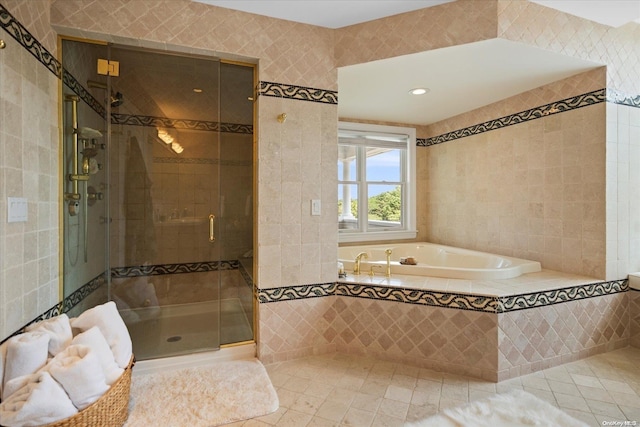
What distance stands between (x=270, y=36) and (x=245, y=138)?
0.77 meters

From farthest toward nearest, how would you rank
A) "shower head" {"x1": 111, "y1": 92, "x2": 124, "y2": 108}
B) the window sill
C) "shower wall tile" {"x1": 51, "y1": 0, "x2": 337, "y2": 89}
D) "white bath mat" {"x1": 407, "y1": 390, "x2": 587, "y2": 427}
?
the window sill, "shower head" {"x1": 111, "y1": 92, "x2": 124, "y2": 108}, "shower wall tile" {"x1": 51, "y1": 0, "x2": 337, "y2": 89}, "white bath mat" {"x1": 407, "y1": 390, "x2": 587, "y2": 427}

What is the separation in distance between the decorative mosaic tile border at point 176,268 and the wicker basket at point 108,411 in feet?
3.04

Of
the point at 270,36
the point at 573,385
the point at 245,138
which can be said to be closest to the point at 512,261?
the point at 573,385

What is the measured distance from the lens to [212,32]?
2232mm

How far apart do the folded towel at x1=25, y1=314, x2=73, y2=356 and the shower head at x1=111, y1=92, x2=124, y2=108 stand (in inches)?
58.9

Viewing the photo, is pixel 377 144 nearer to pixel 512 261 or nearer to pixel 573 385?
pixel 512 261

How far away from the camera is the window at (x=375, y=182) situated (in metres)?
3.89

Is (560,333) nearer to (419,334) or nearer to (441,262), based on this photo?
(419,334)

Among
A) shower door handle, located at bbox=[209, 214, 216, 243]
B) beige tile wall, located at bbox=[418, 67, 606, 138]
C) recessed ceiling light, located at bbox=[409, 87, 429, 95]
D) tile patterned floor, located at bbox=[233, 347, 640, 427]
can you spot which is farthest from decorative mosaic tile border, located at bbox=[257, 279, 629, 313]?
recessed ceiling light, located at bbox=[409, 87, 429, 95]

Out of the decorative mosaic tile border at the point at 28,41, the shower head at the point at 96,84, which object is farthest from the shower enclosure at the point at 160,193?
the decorative mosaic tile border at the point at 28,41

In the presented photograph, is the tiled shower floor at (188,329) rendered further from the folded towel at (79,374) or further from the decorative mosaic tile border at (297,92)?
the decorative mosaic tile border at (297,92)

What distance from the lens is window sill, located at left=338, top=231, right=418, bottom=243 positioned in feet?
12.5

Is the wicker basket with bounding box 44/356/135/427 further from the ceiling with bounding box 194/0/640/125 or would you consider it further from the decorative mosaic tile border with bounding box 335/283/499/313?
the ceiling with bounding box 194/0/640/125

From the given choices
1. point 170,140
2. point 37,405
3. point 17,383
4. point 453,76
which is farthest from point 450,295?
point 170,140
